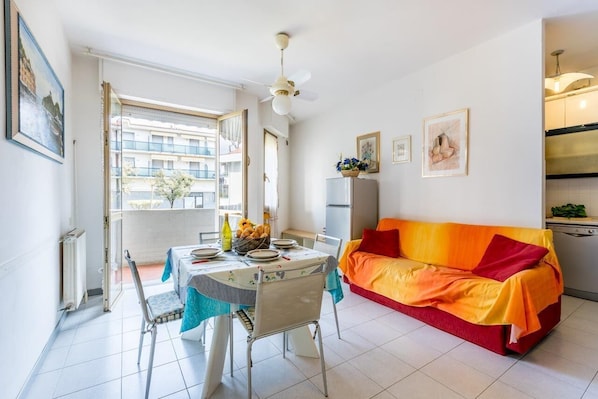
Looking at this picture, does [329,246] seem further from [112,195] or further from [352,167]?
[112,195]

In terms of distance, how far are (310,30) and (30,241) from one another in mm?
2735

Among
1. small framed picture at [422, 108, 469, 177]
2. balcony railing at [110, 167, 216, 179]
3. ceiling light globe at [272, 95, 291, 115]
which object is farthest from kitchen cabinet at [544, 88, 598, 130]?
balcony railing at [110, 167, 216, 179]

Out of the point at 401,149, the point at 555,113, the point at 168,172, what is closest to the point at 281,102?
the point at 401,149

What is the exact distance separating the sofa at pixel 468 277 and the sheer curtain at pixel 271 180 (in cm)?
211

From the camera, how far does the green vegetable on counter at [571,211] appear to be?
10.4ft

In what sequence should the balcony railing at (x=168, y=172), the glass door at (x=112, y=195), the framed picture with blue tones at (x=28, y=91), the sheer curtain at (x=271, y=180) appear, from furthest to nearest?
the balcony railing at (x=168, y=172) → the sheer curtain at (x=271, y=180) → the glass door at (x=112, y=195) → the framed picture with blue tones at (x=28, y=91)

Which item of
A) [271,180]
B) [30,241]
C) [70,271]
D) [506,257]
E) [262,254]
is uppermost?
[271,180]

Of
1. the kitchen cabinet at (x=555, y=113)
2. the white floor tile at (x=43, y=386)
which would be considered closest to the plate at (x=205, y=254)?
the white floor tile at (x=43, y=386)

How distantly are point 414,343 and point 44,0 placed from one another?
3898 millimetres

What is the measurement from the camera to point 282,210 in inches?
220

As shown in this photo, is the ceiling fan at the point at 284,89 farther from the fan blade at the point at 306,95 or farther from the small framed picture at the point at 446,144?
the small framed picture at the point at 446,144

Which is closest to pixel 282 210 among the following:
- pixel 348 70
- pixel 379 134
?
pixel 379 134

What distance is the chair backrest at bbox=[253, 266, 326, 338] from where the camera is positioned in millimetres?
1453

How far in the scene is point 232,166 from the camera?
3.93 meters
